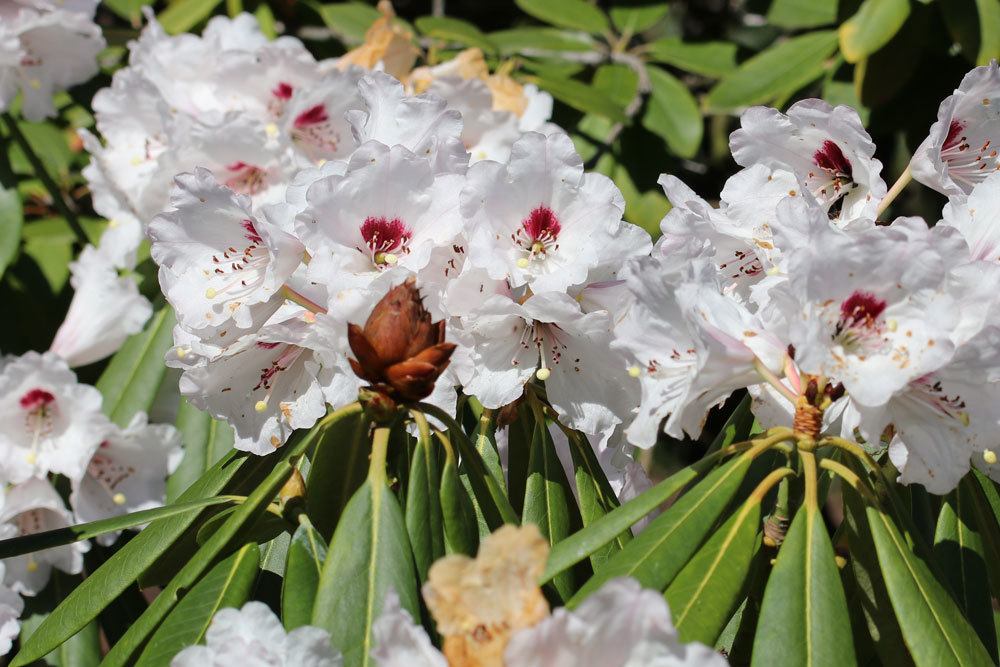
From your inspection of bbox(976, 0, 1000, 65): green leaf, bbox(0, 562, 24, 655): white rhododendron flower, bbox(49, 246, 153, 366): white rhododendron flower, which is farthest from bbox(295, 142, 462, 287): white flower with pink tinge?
bbox(976, 0, 1000, 65): green leaf

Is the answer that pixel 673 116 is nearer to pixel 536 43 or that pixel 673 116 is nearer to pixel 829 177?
pixel 536 43

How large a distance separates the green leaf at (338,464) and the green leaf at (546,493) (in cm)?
18

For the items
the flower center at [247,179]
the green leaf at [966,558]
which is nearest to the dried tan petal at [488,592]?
the green leaf at [966,558]

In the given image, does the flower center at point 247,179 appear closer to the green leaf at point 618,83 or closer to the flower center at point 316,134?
the flower center at point 316,134

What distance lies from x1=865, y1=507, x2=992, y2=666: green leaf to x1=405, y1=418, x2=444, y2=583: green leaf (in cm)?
37

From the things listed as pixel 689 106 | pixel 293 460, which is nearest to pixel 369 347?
pixel 293 460

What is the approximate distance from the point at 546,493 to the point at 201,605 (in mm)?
359

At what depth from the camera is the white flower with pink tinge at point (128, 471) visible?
1729 millimetres

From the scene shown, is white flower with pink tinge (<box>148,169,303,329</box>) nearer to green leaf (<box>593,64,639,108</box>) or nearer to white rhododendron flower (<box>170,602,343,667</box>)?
white rhododendron flower (<box>170,602,343,667</box>)

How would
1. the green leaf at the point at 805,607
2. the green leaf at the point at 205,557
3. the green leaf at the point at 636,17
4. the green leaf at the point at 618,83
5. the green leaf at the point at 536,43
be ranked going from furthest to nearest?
1. the green leaf at the point at 636,17
2. the green leaf at the point at 536,43
3. the green leaf at the point at 618,83
4. the green leaf at the point at 205,557
5. the green leaf at the point at 805,607

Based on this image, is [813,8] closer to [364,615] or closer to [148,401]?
[148,401]

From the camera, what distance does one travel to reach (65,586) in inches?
68.5

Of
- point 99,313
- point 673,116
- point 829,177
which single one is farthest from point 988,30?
point 99,313

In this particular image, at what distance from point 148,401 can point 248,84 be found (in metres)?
0.56
